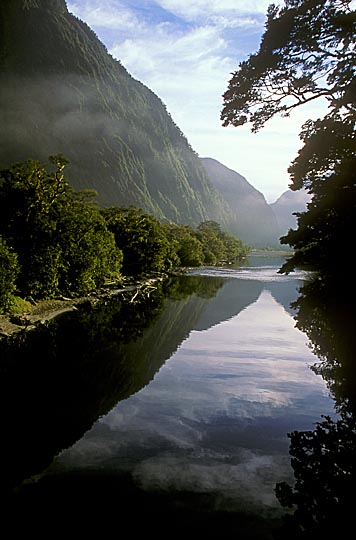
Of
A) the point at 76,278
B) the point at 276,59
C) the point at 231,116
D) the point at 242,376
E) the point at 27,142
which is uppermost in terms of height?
the point at 27,142

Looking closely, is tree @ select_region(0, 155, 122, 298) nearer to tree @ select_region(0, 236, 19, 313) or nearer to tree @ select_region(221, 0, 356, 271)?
tree @ select_region(0, 236, 19, 313)

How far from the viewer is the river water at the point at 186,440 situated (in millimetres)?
7418

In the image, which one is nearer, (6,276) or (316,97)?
(316,97)

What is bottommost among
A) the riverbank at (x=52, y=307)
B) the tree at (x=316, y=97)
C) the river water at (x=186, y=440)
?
the river water at (x=186, y=440)

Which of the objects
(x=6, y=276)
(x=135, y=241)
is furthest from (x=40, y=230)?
(x=135, y=241)

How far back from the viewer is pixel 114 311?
33688mm

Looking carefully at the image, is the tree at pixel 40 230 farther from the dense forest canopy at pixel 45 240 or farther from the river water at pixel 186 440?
the river water at pixel 186 440

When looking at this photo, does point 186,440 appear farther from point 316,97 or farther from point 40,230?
point 40,230

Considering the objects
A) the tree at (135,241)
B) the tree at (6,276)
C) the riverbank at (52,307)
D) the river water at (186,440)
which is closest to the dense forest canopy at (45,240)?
the tree at (6,276)

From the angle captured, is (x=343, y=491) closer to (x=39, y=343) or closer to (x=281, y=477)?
(x=281, y=477)

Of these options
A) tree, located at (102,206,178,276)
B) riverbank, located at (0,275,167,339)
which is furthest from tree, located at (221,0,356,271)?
tree, located at (102,206,178,276)

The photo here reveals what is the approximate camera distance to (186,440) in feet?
34.5

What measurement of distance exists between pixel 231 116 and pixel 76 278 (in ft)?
81.2

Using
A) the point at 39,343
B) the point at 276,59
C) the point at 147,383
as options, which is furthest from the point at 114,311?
the point at 276,59
